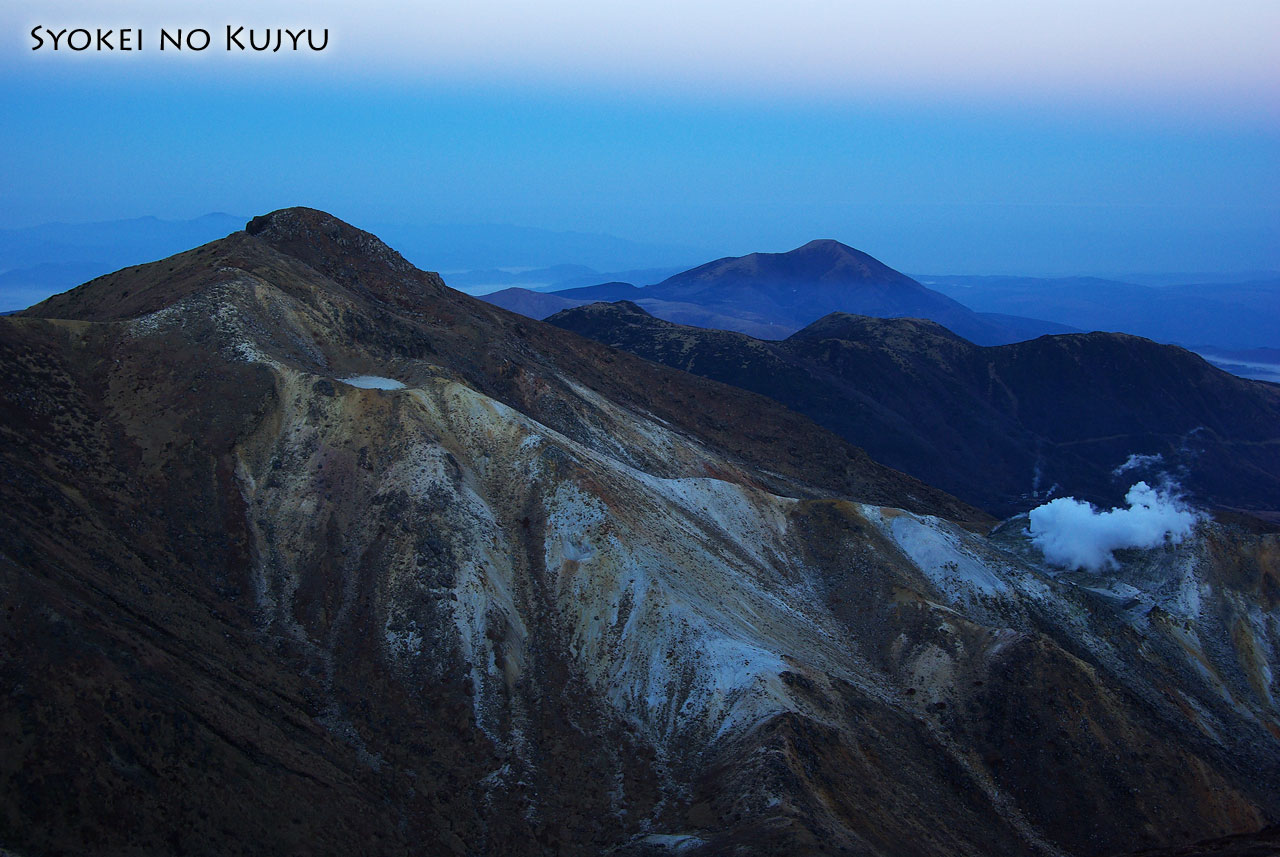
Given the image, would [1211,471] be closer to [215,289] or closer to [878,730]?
[878,730]

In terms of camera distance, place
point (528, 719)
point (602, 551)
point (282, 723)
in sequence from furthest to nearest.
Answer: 1. point (602, 551)
2. point (528, 719)
3. point (282, 723)

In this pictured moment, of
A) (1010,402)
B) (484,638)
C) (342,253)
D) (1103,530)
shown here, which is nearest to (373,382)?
(484,638)

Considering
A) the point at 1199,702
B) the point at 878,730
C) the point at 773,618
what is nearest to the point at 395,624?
the point at 773,618

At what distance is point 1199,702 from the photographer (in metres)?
42.7

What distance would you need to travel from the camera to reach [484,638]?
1310 inches

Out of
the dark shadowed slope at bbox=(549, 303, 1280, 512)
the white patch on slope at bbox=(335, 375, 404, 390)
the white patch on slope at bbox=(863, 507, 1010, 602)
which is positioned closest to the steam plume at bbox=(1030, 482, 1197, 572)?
the white patch on slope at bbox=(863, 507, 1010, 602)

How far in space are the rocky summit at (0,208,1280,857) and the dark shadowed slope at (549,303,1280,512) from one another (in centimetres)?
5428

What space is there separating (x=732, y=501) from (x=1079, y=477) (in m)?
74.0

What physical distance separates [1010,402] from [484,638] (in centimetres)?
10450

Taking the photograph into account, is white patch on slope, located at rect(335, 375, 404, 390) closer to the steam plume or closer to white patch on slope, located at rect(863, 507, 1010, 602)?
white patch on slope, located at rect(863, 507, 1010, 602)

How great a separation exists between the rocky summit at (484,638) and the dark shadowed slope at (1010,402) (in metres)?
54.3

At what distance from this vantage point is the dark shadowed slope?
104062 mm

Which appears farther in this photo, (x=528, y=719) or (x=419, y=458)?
(x=419, y=458)

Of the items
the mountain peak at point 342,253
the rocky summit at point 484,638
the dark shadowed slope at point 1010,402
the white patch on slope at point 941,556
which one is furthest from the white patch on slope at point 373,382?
the dark shadowed slope at point 1010,402
